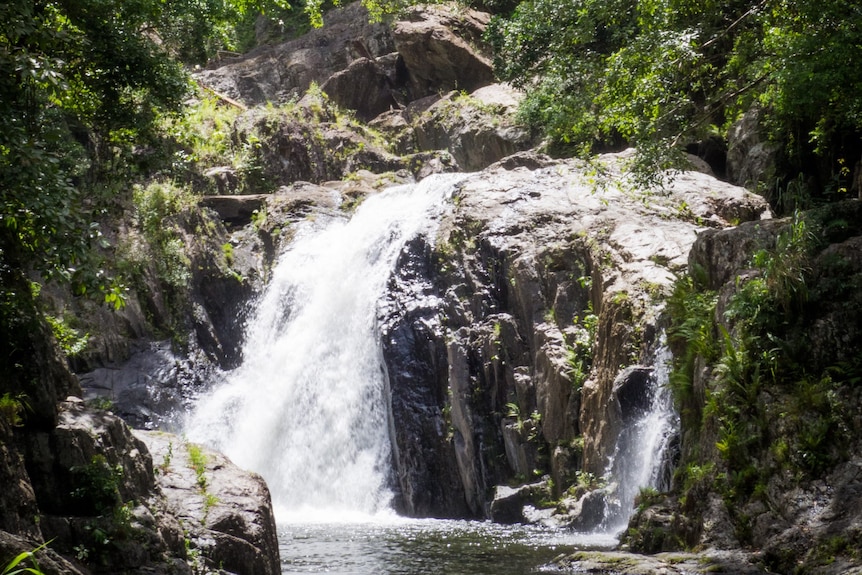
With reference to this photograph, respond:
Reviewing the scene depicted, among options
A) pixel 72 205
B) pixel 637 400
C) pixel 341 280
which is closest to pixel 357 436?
pixel 341 280

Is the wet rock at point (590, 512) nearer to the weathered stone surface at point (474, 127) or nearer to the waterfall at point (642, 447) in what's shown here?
the waterfall at point (642, 447)

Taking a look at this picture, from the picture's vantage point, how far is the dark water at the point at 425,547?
1016 cm

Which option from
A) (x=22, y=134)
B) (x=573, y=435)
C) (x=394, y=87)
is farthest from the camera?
(x=394, y=87)

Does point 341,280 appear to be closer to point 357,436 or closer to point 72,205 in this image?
point 357,436

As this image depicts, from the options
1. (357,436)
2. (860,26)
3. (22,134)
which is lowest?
(357,436)

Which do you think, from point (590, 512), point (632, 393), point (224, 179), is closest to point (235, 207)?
point (224, 179)

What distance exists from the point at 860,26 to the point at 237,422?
15.2 metres

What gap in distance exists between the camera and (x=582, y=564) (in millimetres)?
9188

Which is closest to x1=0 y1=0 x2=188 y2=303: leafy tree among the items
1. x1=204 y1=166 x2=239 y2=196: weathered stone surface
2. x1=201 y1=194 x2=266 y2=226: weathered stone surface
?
x1=201 y1=194 x2=266 y2=226: weathered stone surface

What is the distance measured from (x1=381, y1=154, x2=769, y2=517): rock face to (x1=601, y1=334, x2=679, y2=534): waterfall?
9.8 inches

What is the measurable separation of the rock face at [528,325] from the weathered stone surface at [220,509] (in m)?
6.20

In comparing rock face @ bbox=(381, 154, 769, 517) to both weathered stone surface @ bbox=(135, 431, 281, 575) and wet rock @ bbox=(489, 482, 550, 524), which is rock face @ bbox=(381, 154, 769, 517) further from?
weathered stone surface @ bbox=(135, 431, 281, 575)

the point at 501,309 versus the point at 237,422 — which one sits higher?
the point at 501,309

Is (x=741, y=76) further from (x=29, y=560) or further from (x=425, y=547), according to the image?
(x=29, y=560)
